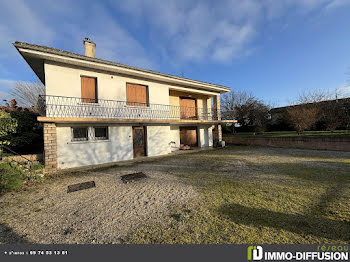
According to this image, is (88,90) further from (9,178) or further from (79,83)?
(9,178)

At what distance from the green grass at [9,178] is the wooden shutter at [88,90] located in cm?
438

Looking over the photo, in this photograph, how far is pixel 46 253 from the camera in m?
2.17

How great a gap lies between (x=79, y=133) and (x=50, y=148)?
1.54m

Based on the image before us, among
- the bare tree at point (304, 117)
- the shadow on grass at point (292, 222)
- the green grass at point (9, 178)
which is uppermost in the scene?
the bare tree at point (304, 117)

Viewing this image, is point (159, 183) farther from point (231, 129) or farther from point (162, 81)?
point (231, 129)

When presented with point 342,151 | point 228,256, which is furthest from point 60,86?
point 342,151

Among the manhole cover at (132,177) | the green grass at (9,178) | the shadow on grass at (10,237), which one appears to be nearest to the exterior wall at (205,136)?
the manhole cover at (132,177)

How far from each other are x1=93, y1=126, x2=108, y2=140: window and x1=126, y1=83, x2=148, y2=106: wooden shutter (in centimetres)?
228

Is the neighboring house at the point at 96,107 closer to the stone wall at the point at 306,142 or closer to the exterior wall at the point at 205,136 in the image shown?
the exterior wall at the point at 205,136

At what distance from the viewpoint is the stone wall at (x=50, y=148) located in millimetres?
6559

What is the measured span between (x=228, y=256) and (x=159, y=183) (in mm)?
3072

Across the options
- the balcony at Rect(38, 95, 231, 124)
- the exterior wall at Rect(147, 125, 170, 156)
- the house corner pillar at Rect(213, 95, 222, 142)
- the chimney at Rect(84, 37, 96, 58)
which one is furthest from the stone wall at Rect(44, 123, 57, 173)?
the house corner pillar at Rect(213, 95, 222, 142)

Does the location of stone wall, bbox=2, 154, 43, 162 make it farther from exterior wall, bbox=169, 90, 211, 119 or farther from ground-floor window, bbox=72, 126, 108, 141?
exterior wall, bbox=169, 90, 211, 119

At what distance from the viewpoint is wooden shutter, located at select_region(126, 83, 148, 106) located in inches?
371
